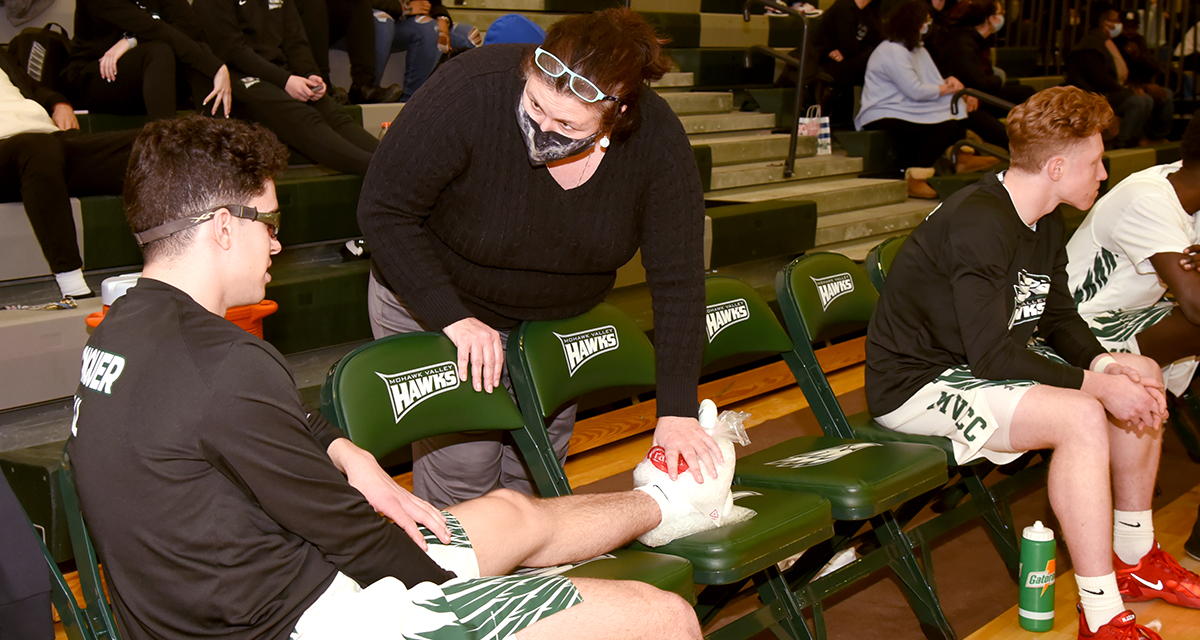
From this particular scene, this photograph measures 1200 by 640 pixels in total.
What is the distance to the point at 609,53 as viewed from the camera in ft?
5.24

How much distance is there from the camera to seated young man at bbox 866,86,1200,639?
215 cm

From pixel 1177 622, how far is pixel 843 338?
2.52m

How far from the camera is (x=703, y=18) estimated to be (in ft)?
24.3

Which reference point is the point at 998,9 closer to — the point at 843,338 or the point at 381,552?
the point at 843,338

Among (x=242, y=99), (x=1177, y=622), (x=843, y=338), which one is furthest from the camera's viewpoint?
(x=843, y=338)

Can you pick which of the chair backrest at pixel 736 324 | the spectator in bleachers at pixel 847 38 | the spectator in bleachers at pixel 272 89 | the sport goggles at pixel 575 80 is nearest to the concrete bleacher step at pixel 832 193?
the spectator in bleachers at pixel 847 38

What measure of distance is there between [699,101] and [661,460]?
16.7 ft

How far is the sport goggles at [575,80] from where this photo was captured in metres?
1.60

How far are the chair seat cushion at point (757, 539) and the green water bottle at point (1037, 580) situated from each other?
1.77ft

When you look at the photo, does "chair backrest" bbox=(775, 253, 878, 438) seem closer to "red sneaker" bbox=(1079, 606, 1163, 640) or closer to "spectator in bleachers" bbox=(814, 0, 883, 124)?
"red sneaker" bbox=(1079, 606, 1163, 640)

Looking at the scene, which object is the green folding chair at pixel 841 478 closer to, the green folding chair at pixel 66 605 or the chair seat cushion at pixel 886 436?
the chair seat cushion at pixel 886 436

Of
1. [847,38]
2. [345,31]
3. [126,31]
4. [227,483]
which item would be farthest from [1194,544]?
[847,38]

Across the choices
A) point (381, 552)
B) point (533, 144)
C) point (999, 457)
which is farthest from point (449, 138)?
point (999, 457)

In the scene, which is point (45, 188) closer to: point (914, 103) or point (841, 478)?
point (841, 478)
